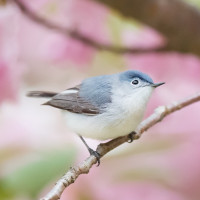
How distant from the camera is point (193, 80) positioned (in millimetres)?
674

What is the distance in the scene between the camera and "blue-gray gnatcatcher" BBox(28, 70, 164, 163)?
0.47 metres

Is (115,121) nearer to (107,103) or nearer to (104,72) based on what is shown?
(107,103)

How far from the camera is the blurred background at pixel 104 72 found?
0.57m

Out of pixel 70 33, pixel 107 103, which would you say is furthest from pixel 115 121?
pixel 70 33

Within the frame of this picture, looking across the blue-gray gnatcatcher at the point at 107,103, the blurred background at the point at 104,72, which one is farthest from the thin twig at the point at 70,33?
the blue-gray gnatcatcher at the point at 107,103

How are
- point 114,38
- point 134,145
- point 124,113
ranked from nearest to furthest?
point 124,113 < point 134,145 < point 114,38

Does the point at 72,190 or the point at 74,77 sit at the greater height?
the point at 74,77

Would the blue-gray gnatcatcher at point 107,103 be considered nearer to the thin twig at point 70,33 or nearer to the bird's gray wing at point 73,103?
the bird's gray wing at point 73,103

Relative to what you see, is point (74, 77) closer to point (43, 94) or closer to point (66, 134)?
point (66, 134)

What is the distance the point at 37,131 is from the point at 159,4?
0.20 metres

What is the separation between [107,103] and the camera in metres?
0.50

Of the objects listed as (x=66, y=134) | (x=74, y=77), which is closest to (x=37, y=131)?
(x=66, y=134)

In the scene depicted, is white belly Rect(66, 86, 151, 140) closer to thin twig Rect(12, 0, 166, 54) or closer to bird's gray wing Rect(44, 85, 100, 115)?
bird's gray wing Rect(44, 85, 100, 115)

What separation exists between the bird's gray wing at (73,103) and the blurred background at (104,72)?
2cm
